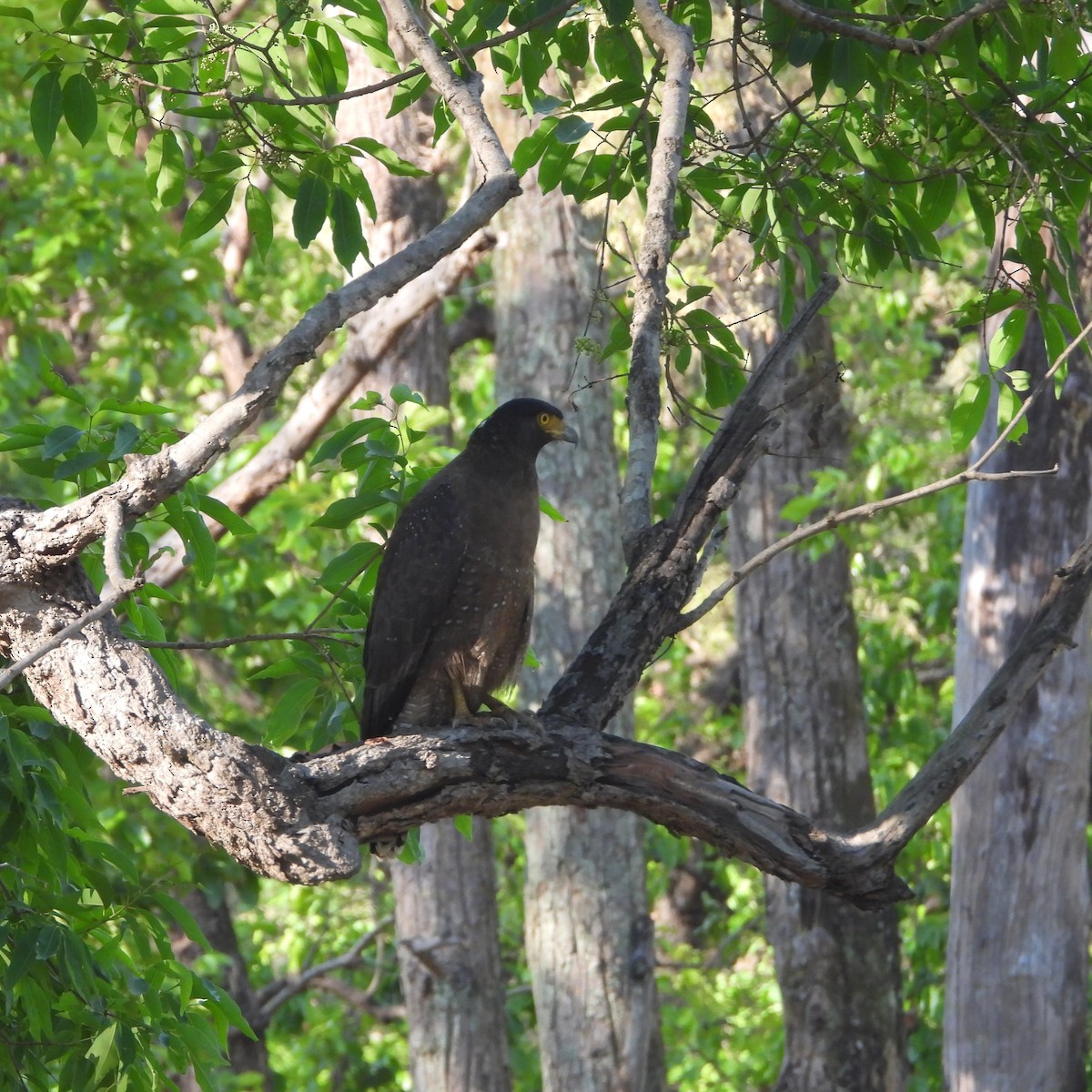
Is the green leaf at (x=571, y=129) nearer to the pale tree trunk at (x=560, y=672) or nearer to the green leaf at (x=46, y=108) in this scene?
the green leaf at (x=46, y=108)

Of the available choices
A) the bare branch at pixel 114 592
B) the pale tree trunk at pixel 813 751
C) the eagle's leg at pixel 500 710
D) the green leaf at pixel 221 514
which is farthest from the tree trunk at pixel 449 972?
the bare branch at pixel 114 592

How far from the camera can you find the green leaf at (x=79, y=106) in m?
3.35

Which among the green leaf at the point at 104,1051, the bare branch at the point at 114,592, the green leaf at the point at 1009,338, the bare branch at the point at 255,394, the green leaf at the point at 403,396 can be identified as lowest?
the green leaf at the point at 104,1051

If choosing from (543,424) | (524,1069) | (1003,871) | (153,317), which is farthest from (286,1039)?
(543,424)

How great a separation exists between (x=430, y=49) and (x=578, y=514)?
484 centimetres

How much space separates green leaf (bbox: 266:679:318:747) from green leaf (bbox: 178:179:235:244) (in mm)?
1186

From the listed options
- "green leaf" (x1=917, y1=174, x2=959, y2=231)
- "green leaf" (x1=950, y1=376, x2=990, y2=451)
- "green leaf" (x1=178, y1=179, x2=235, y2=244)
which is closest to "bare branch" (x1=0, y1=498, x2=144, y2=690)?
"green leaf" (x1=178, y1=179, x2=235, y2=244)

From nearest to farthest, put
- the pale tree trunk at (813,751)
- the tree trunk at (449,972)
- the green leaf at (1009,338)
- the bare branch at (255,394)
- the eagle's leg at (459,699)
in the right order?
1. the bare branch at (255,394)
2. the green leaf at (1009,338)
3. the eagle's leg at (459,699)
4. the pale tree trunk at (813,751)
5. the tree trunk at (449,972)

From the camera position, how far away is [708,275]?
8.01 meters

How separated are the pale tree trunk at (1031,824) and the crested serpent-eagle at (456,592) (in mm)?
2994

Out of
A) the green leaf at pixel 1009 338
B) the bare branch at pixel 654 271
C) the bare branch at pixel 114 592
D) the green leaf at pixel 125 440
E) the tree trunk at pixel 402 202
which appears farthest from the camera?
the tree trunk at pixel 402 202

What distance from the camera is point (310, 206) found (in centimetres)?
331

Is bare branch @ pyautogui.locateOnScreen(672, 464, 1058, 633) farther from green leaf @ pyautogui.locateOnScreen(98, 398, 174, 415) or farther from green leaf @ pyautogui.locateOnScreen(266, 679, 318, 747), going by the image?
green leaf @ pyautogui.locateOnScreen(98, 398, 174, 415)

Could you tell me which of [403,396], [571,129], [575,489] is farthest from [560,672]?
[571,129]
